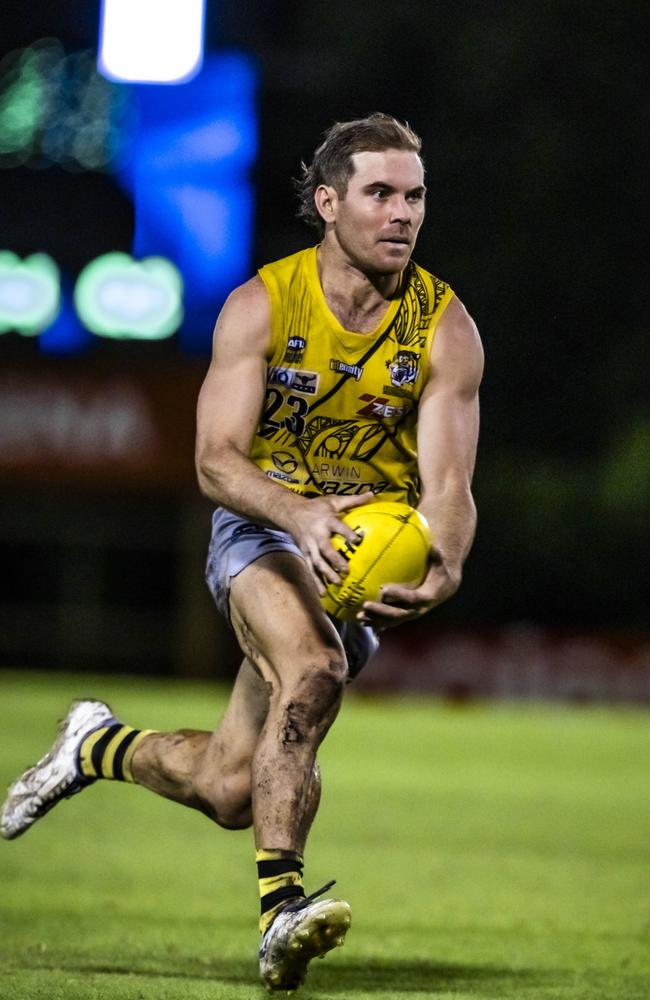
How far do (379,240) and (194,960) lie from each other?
8.95 ft

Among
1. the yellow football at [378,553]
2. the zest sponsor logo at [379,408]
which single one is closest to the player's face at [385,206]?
the zest sponsor logo at [379,408]

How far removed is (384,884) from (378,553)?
4.41 meters

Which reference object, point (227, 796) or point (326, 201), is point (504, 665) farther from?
point (326, 201)

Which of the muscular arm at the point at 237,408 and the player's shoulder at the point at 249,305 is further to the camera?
the player's shoulder at the point at 249,305

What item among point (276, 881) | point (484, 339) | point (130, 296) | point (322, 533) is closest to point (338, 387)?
point (322, 533)

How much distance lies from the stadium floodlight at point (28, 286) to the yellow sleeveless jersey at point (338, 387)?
1897 cm

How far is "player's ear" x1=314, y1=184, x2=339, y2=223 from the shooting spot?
657 centimetres

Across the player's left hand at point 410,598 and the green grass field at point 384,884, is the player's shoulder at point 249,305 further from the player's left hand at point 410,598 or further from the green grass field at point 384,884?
the green grass field at point 384,884

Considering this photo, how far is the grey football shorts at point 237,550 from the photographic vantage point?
6.41 metres

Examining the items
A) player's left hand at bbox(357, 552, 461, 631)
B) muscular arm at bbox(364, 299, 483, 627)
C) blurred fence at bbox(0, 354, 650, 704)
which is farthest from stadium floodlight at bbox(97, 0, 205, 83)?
player's left hand at bbox(357, 552, 461, 631)

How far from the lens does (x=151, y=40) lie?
24156 mm

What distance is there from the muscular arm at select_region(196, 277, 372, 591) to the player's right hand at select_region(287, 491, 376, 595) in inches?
8.2

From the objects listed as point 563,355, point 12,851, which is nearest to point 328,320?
point 12,851

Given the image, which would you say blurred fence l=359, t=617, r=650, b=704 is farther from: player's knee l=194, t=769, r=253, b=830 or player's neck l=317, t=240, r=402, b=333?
player's neck l=317, t=240, r=402, b=333
